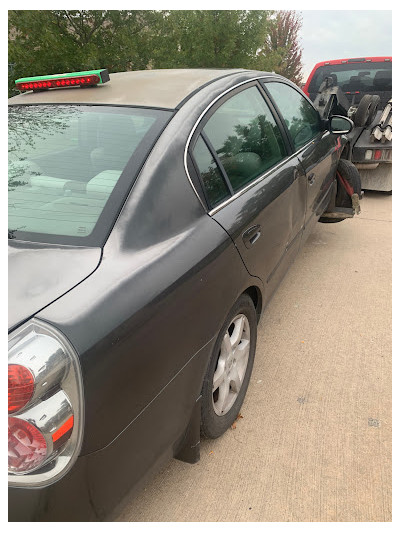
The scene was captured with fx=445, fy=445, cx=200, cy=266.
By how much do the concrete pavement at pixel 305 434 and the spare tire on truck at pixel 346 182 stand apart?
1299 millimetres

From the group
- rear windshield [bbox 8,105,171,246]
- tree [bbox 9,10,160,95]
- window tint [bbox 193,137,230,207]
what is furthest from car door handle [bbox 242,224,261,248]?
tree [bbox 9,10,160,95]

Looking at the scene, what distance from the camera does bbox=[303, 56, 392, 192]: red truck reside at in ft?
18.1

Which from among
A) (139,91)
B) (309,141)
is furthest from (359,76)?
(139,91)

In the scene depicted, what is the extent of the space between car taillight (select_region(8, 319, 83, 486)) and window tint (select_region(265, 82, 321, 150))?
2386 millimetres

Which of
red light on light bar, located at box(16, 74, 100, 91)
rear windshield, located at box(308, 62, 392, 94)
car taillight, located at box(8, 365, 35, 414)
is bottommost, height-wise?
car taillight, located at box(8, 365, 35, 414)

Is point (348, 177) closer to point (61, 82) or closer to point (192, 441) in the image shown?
point (61, 82)

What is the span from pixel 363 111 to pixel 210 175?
444cm

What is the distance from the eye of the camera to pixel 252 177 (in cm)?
242

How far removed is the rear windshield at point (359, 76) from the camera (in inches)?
272

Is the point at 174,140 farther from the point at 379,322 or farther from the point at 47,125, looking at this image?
the point at 379,322

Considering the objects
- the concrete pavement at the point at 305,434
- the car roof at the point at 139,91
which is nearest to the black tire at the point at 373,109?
the concrete pavement at the point at 305,434

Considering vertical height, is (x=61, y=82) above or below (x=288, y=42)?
below

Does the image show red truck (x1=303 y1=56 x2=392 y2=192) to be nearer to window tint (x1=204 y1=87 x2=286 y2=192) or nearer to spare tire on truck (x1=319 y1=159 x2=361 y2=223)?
spare tire on truck (x1=319 y1=159 x2=361 y2=223)

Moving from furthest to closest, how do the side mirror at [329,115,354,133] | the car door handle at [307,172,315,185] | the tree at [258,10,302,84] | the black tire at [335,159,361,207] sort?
the tree at [258,10,302,84]
the black tire at [335,159,361,207]
the side mirror at [329,115,354,133]
the car door handle at [307,172,315,185]
